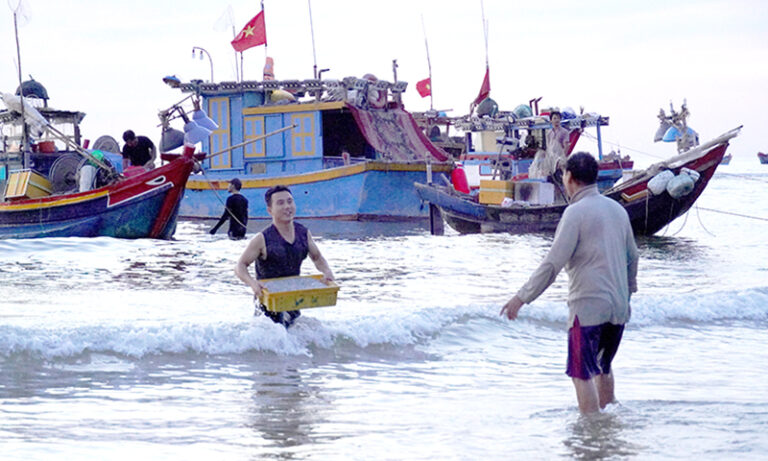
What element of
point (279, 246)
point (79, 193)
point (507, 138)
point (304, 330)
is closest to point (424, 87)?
point (507, 138)

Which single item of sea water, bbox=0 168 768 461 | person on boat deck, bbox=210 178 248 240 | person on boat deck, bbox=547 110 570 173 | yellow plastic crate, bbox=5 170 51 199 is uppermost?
person on boat deck, bbox=547 110 570 173

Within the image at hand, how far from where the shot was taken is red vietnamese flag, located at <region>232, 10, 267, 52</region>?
25.6 meters

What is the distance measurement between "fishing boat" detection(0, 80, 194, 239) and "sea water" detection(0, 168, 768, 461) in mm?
4075

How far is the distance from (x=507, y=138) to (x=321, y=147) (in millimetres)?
7488

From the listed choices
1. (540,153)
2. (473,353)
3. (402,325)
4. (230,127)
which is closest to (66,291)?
(402,325)

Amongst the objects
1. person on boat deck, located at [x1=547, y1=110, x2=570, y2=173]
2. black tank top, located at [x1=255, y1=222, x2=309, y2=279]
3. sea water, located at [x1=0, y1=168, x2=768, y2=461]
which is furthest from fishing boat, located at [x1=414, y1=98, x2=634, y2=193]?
black tank top, located at [x1=255, y1=222, x2=309, y2=279]

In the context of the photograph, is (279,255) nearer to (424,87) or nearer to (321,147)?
(321,147)

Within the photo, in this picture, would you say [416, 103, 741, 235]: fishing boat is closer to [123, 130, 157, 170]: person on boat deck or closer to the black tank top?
[123, 130, 157, 170]: person on boat deck

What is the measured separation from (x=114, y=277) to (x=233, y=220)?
3818mm

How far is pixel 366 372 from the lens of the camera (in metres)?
7.13

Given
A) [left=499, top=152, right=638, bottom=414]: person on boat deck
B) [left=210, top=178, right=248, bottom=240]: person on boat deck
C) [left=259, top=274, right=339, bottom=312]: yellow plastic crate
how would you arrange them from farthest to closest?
[left=210, top=178, right=248, bottom=240]: person on boat deck → [left=259, top=274, right=339, bottom=312]: yellow plastic crate → [left=499, top=152, right=638, bottom=414]: person on boat deck

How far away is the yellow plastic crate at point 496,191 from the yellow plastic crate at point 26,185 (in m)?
8.89

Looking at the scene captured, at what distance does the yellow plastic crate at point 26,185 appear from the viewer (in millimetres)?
17766

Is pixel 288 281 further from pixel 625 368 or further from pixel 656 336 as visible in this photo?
pixel 656 336
